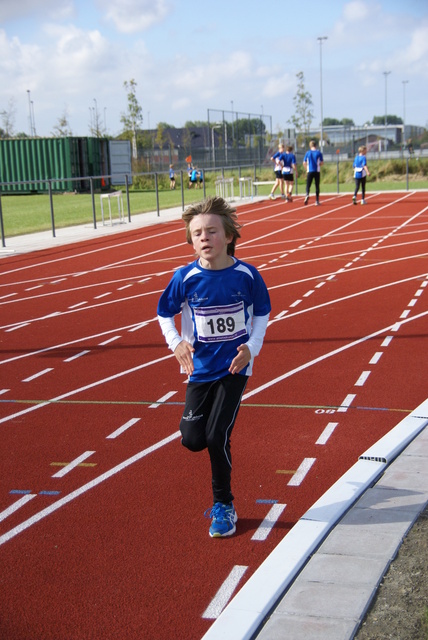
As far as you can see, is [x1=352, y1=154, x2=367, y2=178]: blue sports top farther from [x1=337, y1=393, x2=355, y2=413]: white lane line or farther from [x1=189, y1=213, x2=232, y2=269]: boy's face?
[x1=189, y1=213, x2=232, y2=269]: boy's face

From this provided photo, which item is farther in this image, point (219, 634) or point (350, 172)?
point (350, 172)

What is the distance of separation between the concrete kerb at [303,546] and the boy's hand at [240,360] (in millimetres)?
841

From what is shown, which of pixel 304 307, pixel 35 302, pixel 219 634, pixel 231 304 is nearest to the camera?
pixel 219 634

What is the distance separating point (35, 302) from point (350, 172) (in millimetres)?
34157

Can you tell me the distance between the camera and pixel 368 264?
48.8 ft

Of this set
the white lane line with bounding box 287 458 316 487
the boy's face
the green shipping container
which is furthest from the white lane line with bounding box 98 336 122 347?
the green shipping container

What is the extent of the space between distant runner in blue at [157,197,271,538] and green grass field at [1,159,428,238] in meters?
18.5

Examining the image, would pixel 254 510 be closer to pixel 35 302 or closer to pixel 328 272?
pixel 35 302

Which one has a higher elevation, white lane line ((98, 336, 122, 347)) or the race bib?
the race bib

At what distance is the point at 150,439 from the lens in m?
5.84

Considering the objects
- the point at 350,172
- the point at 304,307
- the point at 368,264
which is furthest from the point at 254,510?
the point at 350,172

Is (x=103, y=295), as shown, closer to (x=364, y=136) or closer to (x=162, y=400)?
(x=162, y=400)

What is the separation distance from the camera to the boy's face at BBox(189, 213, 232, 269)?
14.0 feet

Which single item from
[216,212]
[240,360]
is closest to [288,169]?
[216,212]
